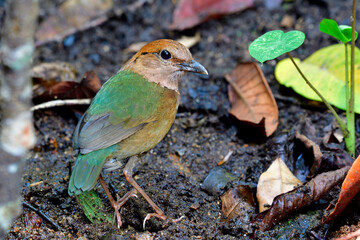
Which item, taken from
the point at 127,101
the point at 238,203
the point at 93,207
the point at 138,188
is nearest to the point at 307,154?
the point at 238,203

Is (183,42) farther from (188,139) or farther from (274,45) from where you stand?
(274,45)

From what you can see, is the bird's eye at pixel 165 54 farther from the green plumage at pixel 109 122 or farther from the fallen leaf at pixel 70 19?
the fallen leaf at pixel 70 19

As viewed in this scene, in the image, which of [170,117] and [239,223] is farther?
[170,117]

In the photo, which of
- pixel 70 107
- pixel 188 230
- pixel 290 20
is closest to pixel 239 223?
pixel 188 230

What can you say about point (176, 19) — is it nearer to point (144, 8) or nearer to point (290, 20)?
point (144, 8)

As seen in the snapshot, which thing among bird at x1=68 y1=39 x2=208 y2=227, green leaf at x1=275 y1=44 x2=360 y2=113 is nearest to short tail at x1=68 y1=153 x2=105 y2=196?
bird at x1=68 y1=39 x2=208 y2=227

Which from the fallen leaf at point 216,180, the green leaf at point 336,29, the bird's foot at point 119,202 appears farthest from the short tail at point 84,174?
the green leaf at point 336,29

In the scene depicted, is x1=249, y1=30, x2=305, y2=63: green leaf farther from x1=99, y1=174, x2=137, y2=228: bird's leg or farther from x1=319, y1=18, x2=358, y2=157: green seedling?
x1=99, y1=174, x2=137, y2=228: bird's leg
